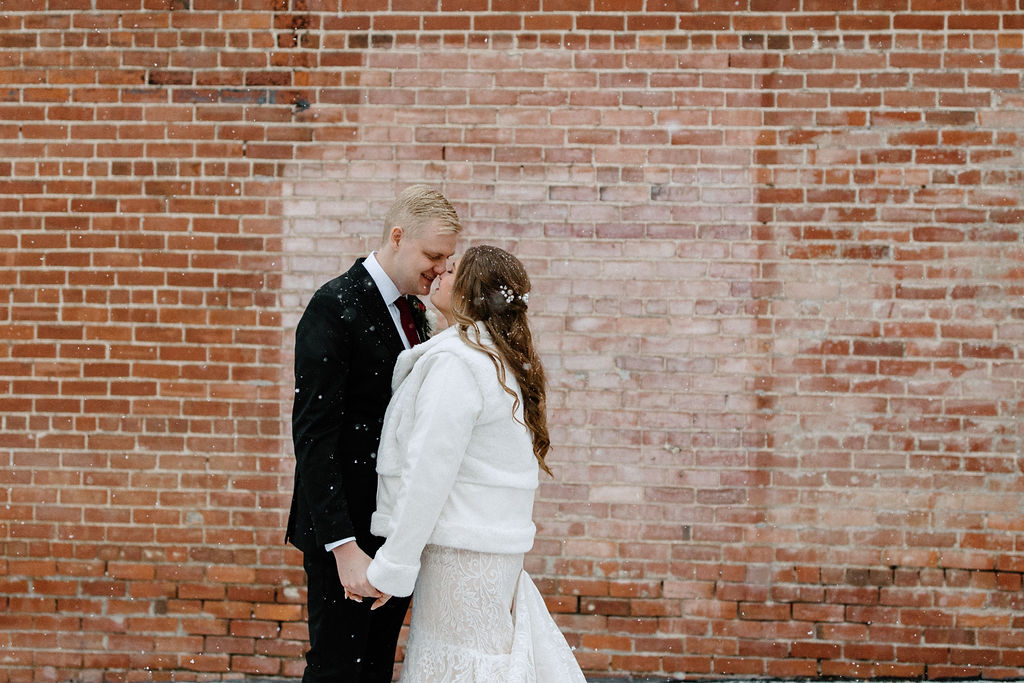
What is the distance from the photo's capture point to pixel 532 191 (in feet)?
12.3

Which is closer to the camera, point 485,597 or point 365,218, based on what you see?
point 485,597

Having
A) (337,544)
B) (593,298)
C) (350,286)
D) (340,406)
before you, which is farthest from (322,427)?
(593,298)

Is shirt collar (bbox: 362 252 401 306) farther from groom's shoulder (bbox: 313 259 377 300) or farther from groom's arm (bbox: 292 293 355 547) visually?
groom's arm (bbox: 292 293 355 547)

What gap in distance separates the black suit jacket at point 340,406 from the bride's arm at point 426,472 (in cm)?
21

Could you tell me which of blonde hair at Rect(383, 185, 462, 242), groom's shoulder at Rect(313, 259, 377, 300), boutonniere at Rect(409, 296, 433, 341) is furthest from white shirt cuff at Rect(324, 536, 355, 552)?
blonde hair at Rect(383, 185, 462, 242)

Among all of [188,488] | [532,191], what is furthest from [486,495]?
[188,488]

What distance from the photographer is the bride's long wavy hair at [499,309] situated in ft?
7.61

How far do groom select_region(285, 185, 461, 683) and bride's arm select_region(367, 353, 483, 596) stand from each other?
154mm

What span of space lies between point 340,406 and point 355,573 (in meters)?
0.50

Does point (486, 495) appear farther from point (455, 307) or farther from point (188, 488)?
point (188, 488)

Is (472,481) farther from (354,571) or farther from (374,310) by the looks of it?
(374,310)

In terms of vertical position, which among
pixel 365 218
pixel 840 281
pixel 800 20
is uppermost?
pixel 800 20

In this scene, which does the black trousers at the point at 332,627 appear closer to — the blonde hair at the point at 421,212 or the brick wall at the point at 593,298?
the blonde hair at the point at 421,212

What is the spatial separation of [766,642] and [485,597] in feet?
6.60
